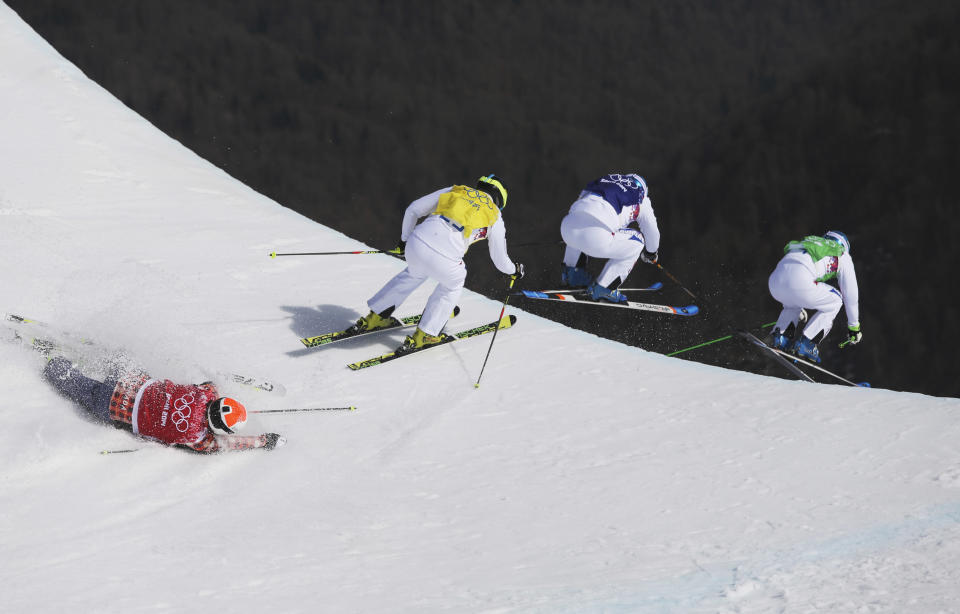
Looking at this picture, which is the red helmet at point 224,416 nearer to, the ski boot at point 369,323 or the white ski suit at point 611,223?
the ski boot at point 369,323

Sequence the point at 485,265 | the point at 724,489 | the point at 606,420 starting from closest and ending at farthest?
1. the point at 724,489
2. the point at 606,420
3. the point at 485,265

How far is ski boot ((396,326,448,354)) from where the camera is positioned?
6504mm

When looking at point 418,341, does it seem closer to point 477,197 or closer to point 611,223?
point 477,197

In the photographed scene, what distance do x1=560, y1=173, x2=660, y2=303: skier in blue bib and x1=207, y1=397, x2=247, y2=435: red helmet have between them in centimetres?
398

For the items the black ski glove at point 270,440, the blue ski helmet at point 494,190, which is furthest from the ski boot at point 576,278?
the black ski glove at point 270,440

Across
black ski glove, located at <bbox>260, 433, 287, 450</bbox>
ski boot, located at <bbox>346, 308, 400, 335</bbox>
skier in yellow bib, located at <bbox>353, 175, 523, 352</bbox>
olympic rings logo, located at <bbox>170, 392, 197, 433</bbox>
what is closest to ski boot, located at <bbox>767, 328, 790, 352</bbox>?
skier in yellow bib, located at <bbox>353, 175, 523, 352</bbox>

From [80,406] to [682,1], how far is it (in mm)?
52490

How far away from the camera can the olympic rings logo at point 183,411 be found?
4590 millimetres

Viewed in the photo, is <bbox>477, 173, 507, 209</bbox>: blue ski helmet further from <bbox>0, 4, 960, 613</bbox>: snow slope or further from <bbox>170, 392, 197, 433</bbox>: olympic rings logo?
<bbox>170, 392, 197, 433</bbox>: olympic rings logo

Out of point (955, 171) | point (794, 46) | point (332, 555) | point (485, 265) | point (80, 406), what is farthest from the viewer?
point (794, 46)

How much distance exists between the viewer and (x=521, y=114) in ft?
169

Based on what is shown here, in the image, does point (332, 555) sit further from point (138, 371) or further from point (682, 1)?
point (682, 1)

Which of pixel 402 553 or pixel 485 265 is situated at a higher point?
pixel 402 553

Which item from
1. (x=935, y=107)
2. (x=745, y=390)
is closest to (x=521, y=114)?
(x=935, y=107)
